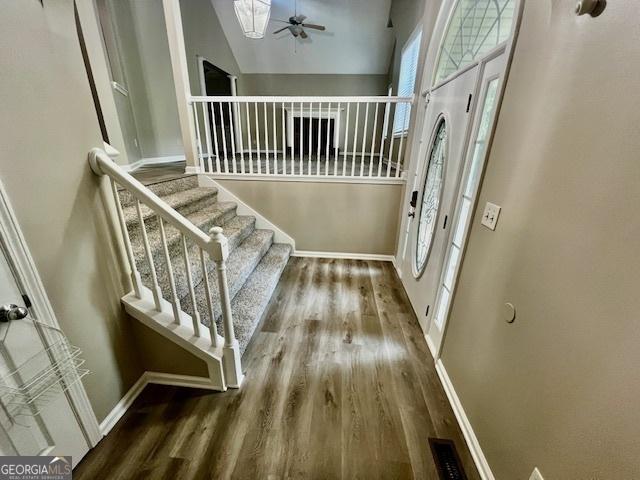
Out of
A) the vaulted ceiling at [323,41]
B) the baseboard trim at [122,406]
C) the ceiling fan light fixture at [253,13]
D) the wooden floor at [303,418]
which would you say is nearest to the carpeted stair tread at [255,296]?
the wooden floor at [303,418]

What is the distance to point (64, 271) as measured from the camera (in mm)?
1074

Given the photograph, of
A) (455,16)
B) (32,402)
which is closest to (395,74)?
(455,16)

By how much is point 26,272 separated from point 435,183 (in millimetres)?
2421

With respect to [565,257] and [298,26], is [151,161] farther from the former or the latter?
[565,257]

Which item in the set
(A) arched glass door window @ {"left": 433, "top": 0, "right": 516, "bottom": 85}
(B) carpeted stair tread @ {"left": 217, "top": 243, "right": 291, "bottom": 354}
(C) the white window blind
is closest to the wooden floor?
(B) carpeted stair tread @ {"left": 217, "top": 243, "right": 291, "bottom": 354}

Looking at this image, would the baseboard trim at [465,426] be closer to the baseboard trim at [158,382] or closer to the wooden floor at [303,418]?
the wooden floor at [303,418]

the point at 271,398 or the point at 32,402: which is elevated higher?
the point at 32,402

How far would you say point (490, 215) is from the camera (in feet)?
4.01

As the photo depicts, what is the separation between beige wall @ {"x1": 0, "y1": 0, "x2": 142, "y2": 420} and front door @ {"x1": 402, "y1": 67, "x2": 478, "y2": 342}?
199 cm

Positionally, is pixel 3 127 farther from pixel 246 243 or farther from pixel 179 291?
pixel 246 243

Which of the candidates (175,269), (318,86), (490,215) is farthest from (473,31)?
(318,86)

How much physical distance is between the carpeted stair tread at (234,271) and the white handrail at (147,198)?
0.60 metres

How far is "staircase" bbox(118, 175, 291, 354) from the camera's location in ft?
5.75

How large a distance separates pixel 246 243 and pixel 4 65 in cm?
215
